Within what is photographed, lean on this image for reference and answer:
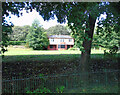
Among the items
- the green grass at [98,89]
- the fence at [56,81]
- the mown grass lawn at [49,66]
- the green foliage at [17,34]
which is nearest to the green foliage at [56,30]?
the green foliage at [17,34]

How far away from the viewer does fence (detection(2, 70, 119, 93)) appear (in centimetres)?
382

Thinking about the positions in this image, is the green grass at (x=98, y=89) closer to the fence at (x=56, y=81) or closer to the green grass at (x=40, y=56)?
the fence at (x=56, y=81)

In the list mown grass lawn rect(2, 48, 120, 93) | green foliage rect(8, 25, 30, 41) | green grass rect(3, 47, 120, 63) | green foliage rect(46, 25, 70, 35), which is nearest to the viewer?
mown grass lawn rect(2, 48, 120, 93)

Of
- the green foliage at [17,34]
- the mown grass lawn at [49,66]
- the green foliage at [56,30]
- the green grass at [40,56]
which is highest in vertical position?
the green foliage at [56,30]

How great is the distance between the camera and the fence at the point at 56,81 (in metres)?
3.82

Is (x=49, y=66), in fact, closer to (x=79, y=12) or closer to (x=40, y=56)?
(x=79, y=12)

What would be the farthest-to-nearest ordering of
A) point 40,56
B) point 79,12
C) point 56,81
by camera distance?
point 40,56
point 56,81
point 79,12

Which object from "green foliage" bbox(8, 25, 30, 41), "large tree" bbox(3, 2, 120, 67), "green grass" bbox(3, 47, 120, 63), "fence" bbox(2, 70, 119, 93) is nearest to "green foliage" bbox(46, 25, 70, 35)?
"green foliage" bbox(8, 25, 30, 41)

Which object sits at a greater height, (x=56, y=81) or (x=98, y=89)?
(x=56, y=81)

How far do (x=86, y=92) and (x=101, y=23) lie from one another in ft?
11.3

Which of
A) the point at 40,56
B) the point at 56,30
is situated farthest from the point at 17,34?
the point at 56,30

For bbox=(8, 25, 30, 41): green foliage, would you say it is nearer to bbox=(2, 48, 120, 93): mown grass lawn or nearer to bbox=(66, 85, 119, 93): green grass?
bbox=(2, 48, 120, 93): mown grass lawn

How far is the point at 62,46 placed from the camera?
3844 centimetres

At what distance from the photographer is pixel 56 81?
169 inches
